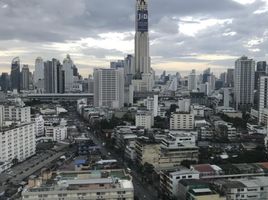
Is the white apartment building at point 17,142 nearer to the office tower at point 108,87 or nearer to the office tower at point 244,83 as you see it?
the office tower at point 108,87

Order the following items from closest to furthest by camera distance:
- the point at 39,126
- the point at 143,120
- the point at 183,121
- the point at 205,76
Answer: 1. the point at 39,126
2. the point at 183,121
3. the point at 143,120
4. the point at 205,76

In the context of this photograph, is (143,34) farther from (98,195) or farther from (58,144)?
(98,195)

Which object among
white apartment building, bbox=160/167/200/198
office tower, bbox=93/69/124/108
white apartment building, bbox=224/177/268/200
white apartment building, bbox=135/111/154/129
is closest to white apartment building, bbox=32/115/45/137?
white apartment building, bbox=135/111/154/129

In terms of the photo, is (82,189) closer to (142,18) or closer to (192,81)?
(142,18)

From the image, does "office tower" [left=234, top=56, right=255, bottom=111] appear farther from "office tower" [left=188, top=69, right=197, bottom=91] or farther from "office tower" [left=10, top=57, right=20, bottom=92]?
"office tower" [left=10, top=57, right=20, bottom=92]

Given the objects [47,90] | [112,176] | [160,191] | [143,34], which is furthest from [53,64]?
[112,176]

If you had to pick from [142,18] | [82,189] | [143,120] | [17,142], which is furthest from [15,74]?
[82,189]
